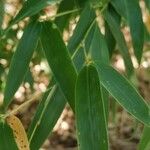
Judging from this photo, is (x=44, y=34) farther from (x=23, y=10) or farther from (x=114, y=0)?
(x=114, y=0)

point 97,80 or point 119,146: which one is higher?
point 97,80

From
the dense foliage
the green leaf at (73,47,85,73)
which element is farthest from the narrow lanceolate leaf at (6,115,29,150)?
the green leaf at (73,47,85,73)

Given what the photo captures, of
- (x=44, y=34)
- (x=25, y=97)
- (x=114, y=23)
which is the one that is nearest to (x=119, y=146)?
(x=25, y=97)

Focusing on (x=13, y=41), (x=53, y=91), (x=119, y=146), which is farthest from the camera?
(x=119, y=146)

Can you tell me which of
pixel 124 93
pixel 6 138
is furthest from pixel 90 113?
pixel 6 138

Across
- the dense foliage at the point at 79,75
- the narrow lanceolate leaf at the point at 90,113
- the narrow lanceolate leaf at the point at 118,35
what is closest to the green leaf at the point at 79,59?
the dense foliage at the point at 79,75

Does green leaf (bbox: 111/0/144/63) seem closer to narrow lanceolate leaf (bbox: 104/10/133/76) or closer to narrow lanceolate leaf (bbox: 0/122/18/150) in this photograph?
narrow lanceolate leaf (bbox: 104/10/133/76)

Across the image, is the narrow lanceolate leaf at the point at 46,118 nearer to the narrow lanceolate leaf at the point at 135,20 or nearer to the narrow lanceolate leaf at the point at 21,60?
Answer: the narrow lanceolate leaf at the point at 21,60

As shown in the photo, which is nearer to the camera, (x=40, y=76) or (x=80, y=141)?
(x=80, y=141)
